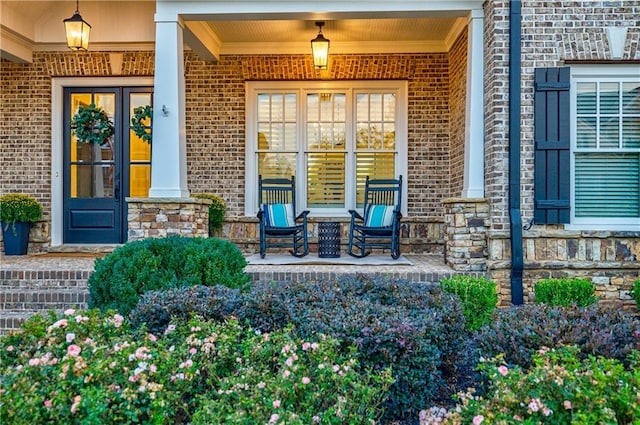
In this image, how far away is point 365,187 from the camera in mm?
6652

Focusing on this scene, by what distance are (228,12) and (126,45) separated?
217 centimetres

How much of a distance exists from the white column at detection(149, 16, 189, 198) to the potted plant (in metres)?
2.39

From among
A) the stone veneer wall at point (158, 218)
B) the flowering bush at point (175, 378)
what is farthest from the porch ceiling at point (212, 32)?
the flowering bush at point (175, 378)

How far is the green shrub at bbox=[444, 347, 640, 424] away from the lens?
5.60 ft

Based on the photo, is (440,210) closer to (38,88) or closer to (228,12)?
(228,12)

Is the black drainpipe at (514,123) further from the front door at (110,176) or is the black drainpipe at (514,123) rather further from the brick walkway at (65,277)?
the front door at (110,176)

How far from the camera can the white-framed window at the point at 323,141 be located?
6.77 meters

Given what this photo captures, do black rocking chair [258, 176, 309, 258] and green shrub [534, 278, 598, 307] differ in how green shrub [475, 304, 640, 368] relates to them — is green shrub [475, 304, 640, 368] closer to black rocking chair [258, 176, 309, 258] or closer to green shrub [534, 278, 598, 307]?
green shrub [534, 278, 598, 307]

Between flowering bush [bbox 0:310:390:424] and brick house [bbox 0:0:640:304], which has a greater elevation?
brick house [bbox 0:0:640:304]

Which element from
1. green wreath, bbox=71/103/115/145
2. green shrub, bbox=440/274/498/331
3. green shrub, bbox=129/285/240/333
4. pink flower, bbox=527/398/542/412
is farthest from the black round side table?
pink flower, bbox=527/398/542/412

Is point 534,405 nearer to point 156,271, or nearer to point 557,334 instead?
point 557,334

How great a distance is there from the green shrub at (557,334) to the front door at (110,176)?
18.0 ft

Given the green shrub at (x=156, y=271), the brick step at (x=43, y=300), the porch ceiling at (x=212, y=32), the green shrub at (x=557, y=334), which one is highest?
the porch ceiling at (x=212, y=32)

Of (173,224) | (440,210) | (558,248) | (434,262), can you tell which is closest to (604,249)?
(558,248)
